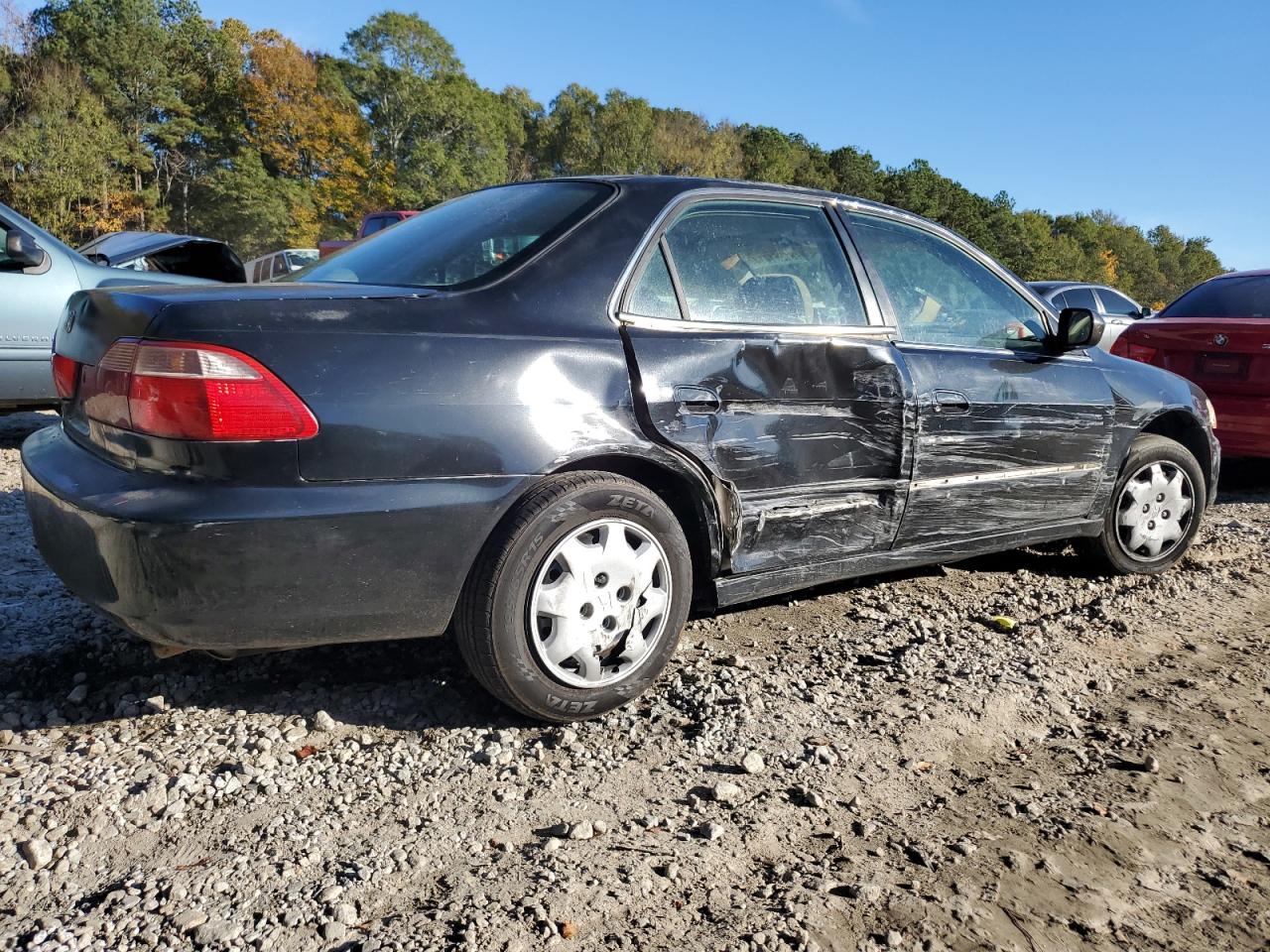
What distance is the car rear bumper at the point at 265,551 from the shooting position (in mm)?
2275

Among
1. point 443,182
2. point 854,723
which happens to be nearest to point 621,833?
point 854,723

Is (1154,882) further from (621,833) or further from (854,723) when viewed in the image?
(621,833)

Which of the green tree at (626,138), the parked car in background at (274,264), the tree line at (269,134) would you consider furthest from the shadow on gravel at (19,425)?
the green tree at (626,138)

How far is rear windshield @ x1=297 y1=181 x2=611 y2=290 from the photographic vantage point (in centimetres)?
285

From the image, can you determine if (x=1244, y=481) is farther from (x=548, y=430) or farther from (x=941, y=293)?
(x=548, y=430)

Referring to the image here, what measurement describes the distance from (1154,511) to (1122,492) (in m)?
0.26

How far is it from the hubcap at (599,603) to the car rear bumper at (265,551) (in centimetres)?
25

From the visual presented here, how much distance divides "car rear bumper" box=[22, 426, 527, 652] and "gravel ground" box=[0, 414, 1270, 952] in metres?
0.41

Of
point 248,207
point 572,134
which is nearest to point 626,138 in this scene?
point 572,134

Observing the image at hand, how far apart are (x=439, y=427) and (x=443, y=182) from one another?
174 ft

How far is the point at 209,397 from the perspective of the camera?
7.43ft

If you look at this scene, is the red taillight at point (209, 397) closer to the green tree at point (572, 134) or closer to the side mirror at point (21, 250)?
the side mirror at point (21, 250)

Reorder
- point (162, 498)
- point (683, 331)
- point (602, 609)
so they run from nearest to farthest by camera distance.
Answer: point (162, 498) < point (602, 609) < point (683, 331)

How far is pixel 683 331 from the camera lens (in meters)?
2.95
